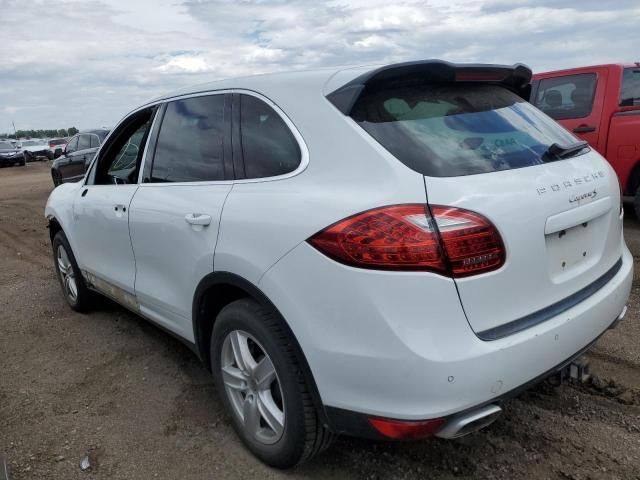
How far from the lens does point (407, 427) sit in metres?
1.91

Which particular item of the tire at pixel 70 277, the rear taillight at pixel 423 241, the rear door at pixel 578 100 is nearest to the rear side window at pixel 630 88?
the rear door at pixel 578 100

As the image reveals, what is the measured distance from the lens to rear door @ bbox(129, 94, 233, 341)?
264 centimetres

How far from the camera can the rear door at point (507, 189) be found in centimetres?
193

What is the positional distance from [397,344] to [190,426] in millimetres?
1604

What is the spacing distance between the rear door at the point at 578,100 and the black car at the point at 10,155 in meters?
29.0

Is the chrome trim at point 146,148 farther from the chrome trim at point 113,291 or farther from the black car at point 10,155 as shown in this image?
the black car at point 10,155

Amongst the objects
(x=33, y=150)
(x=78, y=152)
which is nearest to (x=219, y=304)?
(x=78, y=152)

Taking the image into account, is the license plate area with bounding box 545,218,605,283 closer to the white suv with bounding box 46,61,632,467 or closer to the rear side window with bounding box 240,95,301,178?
the white suv with bounding box 46,61,632,467

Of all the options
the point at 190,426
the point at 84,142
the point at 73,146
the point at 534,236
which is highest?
the point at 534,236

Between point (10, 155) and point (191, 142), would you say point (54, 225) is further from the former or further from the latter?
point (10, 155)

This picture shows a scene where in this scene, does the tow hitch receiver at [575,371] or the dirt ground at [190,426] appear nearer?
the tow hitch receiver at [575,371]

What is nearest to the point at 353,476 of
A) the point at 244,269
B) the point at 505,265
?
Result: the point at 244,269

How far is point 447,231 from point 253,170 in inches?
40.0

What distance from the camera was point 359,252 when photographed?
1.92 m
